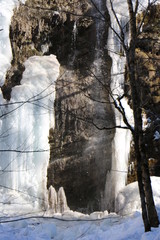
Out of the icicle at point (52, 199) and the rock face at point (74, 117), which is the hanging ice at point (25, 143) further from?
the rock face at point (74, 117)

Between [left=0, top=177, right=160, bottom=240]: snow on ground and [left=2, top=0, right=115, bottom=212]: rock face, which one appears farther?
[left=2, top=0, right=115, bottom=212]: rock face

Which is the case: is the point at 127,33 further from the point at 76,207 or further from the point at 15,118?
the point at 76,207

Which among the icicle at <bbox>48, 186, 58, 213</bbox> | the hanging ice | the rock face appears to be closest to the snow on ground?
the hanging ice

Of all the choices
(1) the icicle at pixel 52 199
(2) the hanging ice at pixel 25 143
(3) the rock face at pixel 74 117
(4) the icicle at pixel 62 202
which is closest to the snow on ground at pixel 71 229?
(2) the hanging ice at pixel 25 143

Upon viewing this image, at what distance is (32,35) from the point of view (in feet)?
36.8

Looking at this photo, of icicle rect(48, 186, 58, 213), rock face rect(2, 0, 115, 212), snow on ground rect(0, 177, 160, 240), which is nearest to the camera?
snow on ground rect(0, 177, 160, 240)

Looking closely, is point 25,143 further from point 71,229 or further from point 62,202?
point 71,229

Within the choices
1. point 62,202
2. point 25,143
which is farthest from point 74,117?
point 62,202

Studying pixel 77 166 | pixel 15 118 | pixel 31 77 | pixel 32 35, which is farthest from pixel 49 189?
pixel 32 35

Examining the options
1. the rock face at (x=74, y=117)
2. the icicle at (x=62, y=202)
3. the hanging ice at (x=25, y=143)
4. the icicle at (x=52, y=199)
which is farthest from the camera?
the rock face at (x=74, y=117)

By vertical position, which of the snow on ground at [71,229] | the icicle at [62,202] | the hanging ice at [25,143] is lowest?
the snow on ground at [71,229]

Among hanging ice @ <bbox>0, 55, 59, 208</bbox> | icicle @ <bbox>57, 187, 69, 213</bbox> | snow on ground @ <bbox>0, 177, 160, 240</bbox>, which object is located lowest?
snow on ground @ <bbox>0, 177, 160, 240</bbox>

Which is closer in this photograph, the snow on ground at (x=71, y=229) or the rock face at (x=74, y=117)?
the snow on ground at (x=71, y=229)

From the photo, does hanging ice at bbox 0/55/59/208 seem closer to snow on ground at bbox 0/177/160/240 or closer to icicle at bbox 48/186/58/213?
icicle at bbox 48/186/58/213
